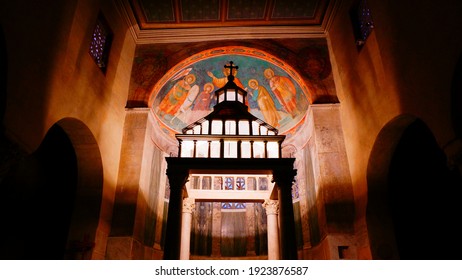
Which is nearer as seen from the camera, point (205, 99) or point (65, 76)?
point (65, 76)

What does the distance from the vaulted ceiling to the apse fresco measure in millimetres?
1246

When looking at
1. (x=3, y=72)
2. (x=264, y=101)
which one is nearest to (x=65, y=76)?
(x=3, y=72)

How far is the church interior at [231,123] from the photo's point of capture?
6.14 meters

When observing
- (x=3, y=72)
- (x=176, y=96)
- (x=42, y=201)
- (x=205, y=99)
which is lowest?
(x=42, y=201)

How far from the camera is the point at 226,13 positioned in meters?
12.2

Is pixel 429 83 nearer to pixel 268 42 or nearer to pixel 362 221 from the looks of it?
pixel 362 221

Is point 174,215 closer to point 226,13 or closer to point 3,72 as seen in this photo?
point 3,72

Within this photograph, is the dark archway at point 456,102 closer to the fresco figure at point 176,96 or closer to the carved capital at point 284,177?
the carved capital at point 284,177

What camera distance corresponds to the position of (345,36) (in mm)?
10516

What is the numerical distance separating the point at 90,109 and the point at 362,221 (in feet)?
27.6

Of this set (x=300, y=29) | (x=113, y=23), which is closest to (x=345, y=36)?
(x=300, y=29)

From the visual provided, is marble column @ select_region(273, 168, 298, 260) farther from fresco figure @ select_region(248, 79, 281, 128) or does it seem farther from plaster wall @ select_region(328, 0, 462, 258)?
fresco figure @ select_region(248, 79, 281, 128)

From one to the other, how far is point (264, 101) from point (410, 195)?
7827 millimetres

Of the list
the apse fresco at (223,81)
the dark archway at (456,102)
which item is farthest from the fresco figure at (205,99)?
the dark archway at (456,102)
